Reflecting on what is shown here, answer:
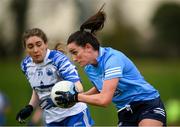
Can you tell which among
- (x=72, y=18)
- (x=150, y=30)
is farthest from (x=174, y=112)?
(x=150, y=30)

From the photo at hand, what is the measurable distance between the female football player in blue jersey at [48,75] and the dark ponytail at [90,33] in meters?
0.71

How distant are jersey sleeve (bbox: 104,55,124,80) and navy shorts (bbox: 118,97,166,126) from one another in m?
0.50

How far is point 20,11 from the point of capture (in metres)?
33.0

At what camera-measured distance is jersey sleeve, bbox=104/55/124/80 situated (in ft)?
24.8

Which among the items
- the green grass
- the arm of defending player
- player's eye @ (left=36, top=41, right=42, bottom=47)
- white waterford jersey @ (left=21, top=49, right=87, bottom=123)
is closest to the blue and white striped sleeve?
white waterford jersey @ (left=21, top=49, right=87, bottom=123)

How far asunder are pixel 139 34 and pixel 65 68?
25697 millimetres

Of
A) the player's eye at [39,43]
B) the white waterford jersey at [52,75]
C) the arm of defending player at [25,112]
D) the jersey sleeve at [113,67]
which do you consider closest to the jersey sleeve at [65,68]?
the white waterford jersey at [52,75]

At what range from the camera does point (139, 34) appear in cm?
3419

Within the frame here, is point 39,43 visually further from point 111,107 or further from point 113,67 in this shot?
point 111,107

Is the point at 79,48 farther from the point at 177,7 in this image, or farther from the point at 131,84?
the point at 177,7

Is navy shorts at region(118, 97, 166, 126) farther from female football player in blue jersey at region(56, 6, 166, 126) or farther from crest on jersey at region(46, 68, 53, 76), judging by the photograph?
crest on jersey at region(46, 68, 53, 76)

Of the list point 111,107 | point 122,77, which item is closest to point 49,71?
point 122,77

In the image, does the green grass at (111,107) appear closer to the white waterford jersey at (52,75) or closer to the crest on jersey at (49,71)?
the white waterford jersey at (52,75)

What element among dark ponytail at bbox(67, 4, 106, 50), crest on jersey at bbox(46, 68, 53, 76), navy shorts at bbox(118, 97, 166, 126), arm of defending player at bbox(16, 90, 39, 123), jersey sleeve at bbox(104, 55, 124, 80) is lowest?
navy shorts at bbox(118, 97, 166, 126)
